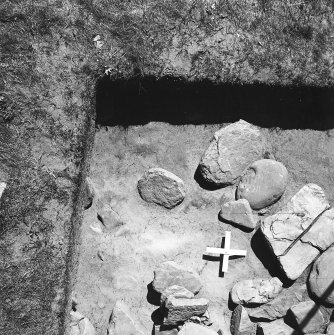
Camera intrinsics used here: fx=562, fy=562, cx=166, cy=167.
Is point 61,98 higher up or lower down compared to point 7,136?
higher up

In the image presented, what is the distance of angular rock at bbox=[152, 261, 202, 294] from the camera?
6109 millimetres

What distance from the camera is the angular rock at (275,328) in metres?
6.18

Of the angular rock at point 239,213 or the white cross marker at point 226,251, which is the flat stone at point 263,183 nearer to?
the angular rock at point 239,213

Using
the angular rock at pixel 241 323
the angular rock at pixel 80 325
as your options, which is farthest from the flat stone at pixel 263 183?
the angular rock at pixel 80 325

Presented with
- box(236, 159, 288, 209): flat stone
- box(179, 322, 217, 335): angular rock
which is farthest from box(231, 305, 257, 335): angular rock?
box(236, 159, 288, 209): flat stone

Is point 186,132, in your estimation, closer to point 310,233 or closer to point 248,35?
point 248,35

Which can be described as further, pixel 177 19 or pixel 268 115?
pixel 268 115

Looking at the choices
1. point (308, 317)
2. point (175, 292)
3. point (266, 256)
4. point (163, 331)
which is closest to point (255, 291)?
point (266, 256)

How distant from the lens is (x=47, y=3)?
5.87 m

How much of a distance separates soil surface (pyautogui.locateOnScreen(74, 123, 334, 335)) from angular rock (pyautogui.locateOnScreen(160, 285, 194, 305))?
258 millimetres

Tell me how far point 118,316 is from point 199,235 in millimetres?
1261

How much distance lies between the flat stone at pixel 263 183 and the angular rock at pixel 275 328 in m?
1.30

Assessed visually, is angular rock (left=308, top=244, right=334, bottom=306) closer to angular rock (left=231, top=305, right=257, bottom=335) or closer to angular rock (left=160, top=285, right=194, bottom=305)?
angular rock (left=231, top=305, right=257, bottom=335)

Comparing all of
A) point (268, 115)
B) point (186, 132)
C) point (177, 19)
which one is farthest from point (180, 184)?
point (177, 19)
